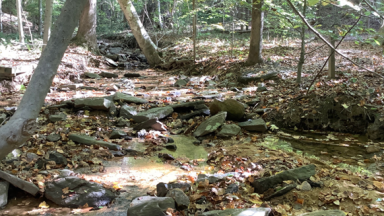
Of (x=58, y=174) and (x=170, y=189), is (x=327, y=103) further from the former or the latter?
(x=58, y=174)

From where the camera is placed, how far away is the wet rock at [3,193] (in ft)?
9.40

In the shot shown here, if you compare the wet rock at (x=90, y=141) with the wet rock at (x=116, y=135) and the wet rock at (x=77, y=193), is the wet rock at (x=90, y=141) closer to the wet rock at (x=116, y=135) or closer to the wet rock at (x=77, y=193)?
the wet rock at (x=116, y=135)

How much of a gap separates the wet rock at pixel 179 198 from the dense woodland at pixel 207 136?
11mm

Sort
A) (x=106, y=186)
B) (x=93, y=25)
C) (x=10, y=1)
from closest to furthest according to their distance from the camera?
(x=106, y=186), (x=93, y=25), (x=10, y=1)

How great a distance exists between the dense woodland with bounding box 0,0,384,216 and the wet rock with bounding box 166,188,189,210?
0.04ft

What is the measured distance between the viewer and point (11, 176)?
3.08 m

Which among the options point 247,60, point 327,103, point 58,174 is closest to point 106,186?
point 58,174

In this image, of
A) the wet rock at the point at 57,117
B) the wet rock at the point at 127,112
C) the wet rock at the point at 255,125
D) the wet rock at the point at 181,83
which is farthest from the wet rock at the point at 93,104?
the wet rock at the point at 181,83

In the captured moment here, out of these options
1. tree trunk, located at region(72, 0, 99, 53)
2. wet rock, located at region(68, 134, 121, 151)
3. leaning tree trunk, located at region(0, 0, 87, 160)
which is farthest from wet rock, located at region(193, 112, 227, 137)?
tree trunk, located at region(72, 0, 99, 53)

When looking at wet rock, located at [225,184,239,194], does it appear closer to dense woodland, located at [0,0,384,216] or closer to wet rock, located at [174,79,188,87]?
dense woodland, located at [0,0,384,216]

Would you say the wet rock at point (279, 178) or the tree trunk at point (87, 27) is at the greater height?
the tree trunk at point (87, 27)

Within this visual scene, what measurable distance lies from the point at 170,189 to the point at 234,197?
0.73m

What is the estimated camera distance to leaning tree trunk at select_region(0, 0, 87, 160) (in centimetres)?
183

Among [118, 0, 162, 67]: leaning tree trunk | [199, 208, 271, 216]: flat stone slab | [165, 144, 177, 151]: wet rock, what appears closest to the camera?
[199, 208, 271, 216]: flat stone slab
